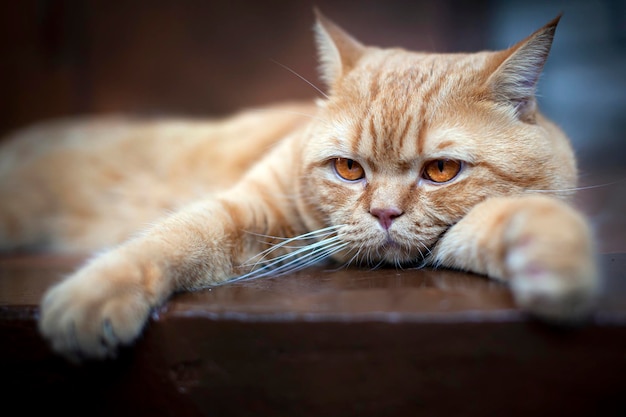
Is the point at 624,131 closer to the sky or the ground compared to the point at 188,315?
closer to the sky

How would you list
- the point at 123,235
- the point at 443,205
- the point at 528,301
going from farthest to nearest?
the point at 123,235, the point at 443,205, the point at 528,301

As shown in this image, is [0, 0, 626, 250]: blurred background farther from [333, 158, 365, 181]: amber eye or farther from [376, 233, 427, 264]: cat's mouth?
[376, 233, 427, 264]: cat's mouth

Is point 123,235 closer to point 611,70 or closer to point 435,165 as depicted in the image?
point 435,165

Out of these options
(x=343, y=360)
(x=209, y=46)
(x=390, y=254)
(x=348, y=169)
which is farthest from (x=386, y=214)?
(x=209, y=46)

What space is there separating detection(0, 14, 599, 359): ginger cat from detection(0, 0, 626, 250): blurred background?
184 centimetres

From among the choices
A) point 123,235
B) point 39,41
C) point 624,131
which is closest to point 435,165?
point 123,235

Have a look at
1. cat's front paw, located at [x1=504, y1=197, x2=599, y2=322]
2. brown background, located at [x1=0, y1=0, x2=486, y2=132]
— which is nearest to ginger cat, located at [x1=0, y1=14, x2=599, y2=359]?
cat's front paw, located at [x1=504, y1=197, x2=599, y2=322]

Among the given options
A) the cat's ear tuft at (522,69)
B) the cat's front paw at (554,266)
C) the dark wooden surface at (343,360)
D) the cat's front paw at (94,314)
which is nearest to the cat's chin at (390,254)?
the dark wooden surface at (343,360)

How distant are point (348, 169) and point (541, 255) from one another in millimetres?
729

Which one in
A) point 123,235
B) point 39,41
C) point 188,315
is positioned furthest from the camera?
point 39,41

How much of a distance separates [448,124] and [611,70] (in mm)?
3074

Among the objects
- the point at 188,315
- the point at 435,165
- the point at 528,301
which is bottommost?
the point at 188,315

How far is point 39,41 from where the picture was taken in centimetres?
372

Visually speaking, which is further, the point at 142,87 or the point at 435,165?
the point at 142,87
